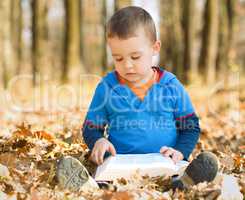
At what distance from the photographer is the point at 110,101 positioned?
4.11m

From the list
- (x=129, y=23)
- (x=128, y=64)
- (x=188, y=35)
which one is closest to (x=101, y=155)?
(x=128, y=64)

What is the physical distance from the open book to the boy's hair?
86cm

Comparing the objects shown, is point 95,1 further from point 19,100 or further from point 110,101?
point 110,101

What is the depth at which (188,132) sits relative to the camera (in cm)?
414

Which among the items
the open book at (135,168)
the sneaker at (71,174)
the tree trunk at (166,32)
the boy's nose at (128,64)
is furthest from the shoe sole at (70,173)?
the tree trunk at (166,32)

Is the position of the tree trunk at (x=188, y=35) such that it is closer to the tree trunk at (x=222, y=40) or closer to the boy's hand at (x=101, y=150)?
the tree trunk at (x=222, y=40)

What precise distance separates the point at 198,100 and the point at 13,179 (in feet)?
34.1

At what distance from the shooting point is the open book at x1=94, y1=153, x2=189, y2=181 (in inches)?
140

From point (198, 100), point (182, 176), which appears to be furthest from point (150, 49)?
point (198, 100)

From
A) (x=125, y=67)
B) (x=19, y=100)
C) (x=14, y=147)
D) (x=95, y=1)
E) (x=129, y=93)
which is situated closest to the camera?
(x=125, y=67)

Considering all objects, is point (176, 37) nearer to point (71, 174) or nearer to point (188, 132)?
A: point (188, 132)

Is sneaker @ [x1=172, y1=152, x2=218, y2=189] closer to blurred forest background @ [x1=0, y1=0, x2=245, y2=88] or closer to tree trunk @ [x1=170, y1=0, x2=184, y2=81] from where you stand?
blurred forest background @ [x1=0, y1=0, x2=245, y2=88]

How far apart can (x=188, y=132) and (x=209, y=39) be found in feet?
42.7

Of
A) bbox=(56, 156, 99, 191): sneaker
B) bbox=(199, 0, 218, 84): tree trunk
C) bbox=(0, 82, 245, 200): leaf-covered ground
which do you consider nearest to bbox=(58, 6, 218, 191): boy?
bbox=(0, 82, 245, 200): leaf-covered ground
